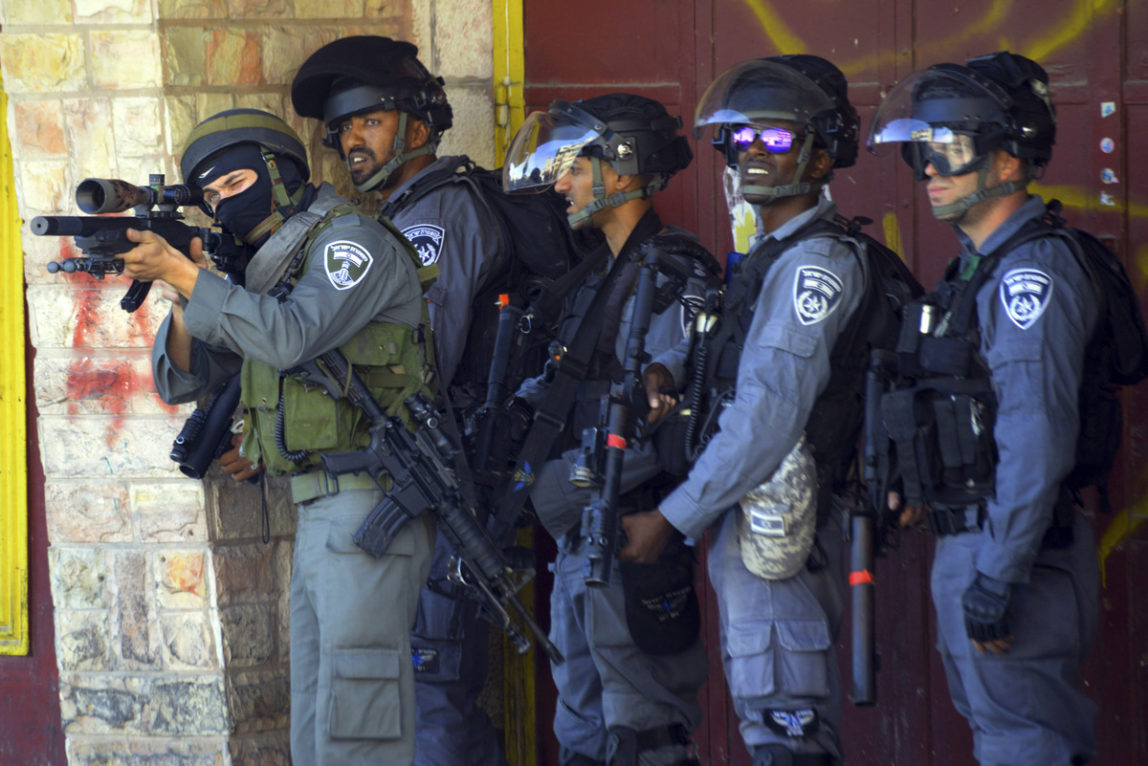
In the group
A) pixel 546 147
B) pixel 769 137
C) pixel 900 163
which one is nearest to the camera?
pixel 769 137

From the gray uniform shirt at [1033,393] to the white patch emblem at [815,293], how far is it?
1.30ft

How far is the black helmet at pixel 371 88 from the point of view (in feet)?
15.1

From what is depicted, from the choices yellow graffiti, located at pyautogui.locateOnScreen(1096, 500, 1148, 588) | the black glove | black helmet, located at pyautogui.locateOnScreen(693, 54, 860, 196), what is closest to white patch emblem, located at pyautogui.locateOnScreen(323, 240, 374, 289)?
black helmet, located at pyautogui.locateOnScreen(693, 54, 860, 196)

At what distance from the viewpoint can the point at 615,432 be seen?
364cm

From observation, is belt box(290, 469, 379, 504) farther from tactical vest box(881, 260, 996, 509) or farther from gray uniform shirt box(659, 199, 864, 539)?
tactical vest box(881, 260, 996, 509)

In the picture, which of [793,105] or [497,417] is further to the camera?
[497,417]

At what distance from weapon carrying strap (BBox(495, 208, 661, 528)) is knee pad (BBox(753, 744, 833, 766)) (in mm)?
1054

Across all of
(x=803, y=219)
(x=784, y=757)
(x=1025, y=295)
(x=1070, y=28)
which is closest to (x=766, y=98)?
(x=803, y=219)

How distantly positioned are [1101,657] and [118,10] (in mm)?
3632

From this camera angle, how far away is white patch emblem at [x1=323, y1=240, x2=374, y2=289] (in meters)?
3.69

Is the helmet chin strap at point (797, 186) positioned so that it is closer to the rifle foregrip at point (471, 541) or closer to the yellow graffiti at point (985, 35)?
the yellow graffiti at point (985, 35)

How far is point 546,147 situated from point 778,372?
114cm

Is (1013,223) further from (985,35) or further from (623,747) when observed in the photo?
(623,747)

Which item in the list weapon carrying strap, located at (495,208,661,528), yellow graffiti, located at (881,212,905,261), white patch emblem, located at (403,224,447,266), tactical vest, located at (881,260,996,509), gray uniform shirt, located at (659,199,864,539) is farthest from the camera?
yellow graffiti, located at (881,212,905,261)
